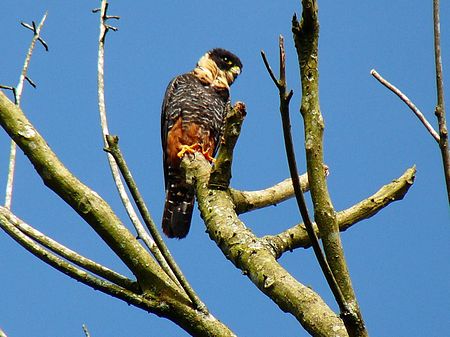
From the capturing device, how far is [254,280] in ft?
7.60

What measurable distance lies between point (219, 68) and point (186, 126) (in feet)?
3.89

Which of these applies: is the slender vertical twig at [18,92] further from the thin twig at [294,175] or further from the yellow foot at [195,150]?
the yellow foot at [195,150]

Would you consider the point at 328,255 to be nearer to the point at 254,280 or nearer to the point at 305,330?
the point at 305,330

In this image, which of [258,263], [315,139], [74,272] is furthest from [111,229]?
[315,139]

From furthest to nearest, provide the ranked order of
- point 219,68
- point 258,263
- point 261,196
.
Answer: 1. point 219,68
2. point 261,196
3. point 258,263

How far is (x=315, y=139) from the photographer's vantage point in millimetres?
1740

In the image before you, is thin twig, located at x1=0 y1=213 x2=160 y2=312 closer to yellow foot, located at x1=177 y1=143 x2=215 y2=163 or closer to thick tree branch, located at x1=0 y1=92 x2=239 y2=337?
thick tree branch, located at x1=0 y1=92 x2=239 y2=337

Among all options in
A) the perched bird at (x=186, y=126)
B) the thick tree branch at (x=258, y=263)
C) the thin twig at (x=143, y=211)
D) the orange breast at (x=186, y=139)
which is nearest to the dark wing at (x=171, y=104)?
the perched bird at (x=186, y=126)

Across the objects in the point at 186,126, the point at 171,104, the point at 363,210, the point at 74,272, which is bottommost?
the point at 74,272

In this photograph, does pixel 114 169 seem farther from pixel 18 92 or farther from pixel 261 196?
pixel 261 196

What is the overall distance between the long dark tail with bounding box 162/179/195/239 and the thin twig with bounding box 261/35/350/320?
3673 mm

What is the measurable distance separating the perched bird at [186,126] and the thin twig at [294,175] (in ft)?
12.6

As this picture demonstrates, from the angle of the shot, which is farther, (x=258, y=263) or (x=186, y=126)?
(x=186, y=126)

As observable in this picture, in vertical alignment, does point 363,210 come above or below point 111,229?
above
